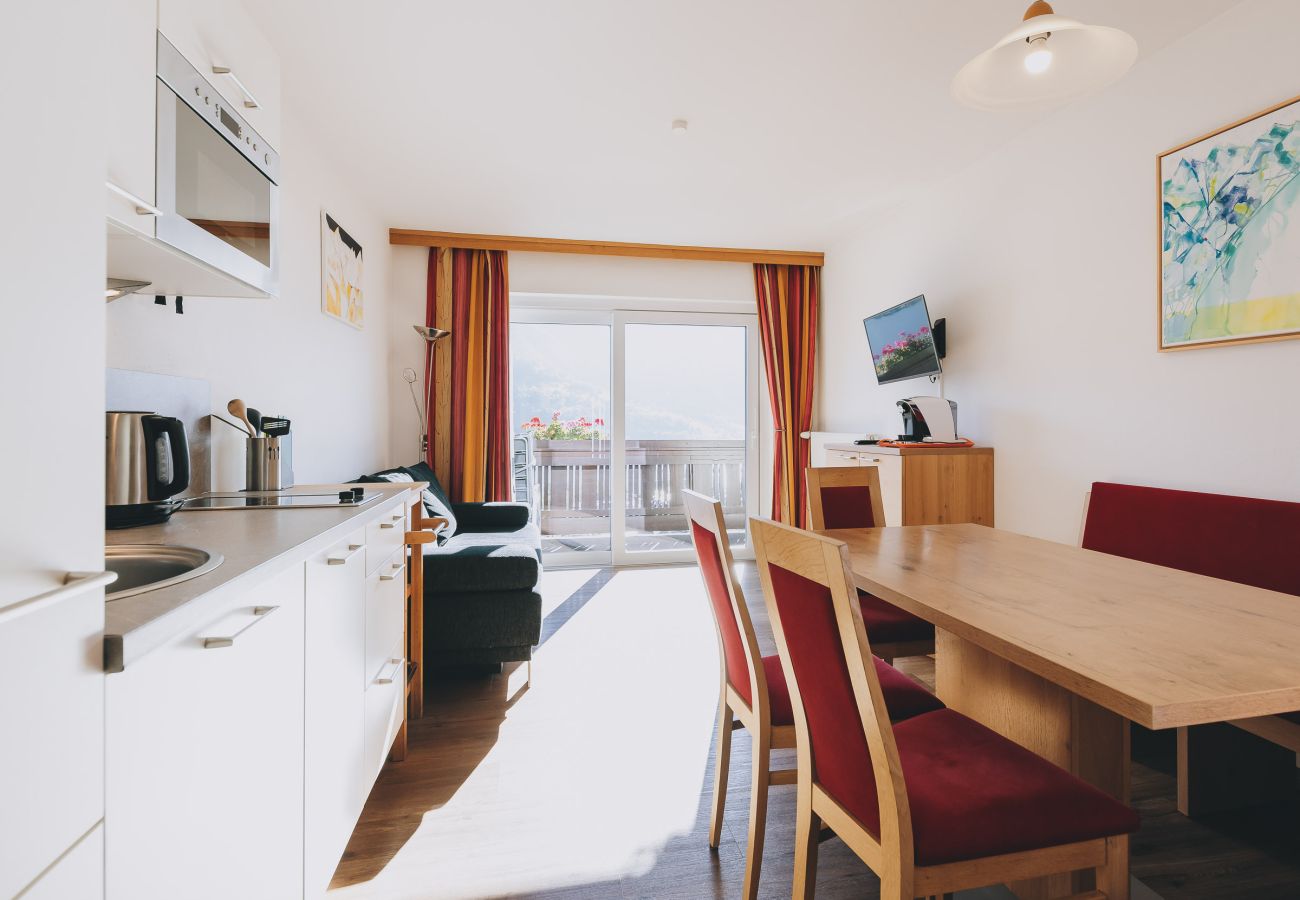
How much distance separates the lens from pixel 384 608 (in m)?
1.90

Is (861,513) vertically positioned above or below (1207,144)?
below

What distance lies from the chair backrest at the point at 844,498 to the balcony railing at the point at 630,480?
283 cm

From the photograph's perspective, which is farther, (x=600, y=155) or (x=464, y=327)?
(x=464, y=327)

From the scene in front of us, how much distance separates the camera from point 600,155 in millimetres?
3322

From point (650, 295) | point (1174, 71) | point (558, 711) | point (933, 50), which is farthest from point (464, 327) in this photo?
A: point (1174, 71)

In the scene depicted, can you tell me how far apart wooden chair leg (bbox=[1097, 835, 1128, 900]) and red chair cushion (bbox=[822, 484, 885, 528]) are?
144cm

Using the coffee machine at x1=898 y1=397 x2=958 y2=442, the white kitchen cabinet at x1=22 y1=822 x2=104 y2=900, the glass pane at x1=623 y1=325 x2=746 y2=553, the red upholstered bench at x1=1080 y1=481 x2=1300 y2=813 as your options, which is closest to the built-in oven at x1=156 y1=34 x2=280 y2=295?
the white kitchen cabinet at x1=22 y1=822 x2=104 y2=900

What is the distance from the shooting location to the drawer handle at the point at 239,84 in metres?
1.45

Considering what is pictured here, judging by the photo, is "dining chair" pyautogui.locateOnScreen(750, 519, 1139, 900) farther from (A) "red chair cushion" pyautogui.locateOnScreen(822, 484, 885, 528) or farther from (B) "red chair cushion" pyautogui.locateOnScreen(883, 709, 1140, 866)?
(A) "red chair cushion" pyautogui.locateOnScreen(822, 484, 885, 528)

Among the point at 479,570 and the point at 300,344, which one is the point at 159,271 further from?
the point at 479,570

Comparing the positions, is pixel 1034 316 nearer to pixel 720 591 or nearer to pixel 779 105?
pixel 779 105

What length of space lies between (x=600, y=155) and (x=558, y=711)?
2.79m

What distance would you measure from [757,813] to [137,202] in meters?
1.82

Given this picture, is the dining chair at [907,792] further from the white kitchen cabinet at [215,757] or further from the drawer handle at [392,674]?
the drawer handle at [392,674]
